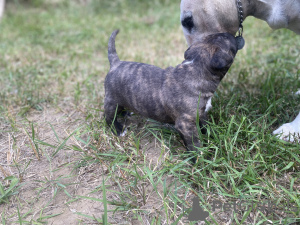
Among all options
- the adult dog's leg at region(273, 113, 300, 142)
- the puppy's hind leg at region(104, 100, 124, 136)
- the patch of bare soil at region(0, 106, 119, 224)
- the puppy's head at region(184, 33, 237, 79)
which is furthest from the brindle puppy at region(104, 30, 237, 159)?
the adult dog's leg at region(273, 113, 300, 142)

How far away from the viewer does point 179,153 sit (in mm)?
2646

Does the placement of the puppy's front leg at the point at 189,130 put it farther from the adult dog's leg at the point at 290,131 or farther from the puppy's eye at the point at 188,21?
the puppy's eye at the point at 188,21

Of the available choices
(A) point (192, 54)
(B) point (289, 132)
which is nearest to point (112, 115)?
(A) point (192, 54)

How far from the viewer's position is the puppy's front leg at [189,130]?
8.10ft

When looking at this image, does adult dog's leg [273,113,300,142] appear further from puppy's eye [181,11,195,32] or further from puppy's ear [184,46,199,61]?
puppy's eye [181,11,195,32]

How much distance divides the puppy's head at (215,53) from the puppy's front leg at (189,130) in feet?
1.44

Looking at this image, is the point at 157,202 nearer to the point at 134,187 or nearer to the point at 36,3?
the point at 134,187

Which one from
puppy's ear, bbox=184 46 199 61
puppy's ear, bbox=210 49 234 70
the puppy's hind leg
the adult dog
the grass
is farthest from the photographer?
the puppy's hind leg

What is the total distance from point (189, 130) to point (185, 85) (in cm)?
37

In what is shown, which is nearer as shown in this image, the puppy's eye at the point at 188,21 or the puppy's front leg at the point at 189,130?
the puppy's front leg at the point at 189,130

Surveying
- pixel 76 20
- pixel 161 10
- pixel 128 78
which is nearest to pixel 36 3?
pixel 76 20

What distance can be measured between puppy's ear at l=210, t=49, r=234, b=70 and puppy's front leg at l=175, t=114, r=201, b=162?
0.45 meters

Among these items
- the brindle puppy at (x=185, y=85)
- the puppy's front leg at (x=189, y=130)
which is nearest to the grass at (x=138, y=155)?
the puppy's front leg at (x=189, y=130)

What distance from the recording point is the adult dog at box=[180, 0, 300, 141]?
2693 millimetres
